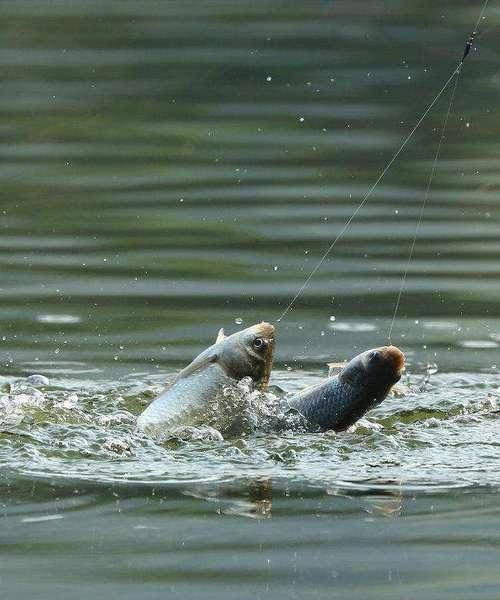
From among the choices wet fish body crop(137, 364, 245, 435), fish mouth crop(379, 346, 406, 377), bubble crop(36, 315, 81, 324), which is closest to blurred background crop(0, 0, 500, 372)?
bubble crop(36, 315, 81, 324)

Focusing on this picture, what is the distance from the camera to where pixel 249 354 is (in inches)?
318

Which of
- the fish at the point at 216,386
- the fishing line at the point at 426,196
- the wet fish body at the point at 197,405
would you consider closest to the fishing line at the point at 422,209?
the fishing line at the point at 426,196

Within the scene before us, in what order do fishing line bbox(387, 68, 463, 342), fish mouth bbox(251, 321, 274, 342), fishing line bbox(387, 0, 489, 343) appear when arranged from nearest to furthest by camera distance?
1. fish mouth bbox(251, 321, 274, 342)
2. fishing line bbox(387, 0, 489, 343)
3. fishing line bbox(387, 68, 463, 342)

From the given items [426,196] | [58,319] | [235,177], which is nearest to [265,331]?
[58,319]

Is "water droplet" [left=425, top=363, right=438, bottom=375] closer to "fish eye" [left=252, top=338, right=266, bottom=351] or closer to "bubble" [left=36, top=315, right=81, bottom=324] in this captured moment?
"fish eye" [left=252, top=338, right=266, bottom=351]

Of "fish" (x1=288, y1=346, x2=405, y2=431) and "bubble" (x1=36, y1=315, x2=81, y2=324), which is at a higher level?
"bubble" (x1=36, y1=315, x2=81, y2=324)

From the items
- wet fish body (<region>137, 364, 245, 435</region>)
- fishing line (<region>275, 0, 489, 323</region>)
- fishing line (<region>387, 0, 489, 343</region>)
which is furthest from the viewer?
fishing line (<region>275, 0, 489, 323</region>)

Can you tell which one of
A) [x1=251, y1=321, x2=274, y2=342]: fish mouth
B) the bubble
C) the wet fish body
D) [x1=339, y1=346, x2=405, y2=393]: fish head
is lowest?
the wet fish body

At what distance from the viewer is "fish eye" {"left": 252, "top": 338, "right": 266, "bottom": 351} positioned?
810 cm

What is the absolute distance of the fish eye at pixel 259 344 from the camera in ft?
26.6

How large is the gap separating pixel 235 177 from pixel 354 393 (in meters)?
5.42

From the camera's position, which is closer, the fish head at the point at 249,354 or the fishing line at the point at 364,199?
the fish head at the point at 249,354

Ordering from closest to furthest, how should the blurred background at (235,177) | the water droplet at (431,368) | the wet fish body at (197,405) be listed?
the wet fish body at (197,405)
the water droplet at (431,368)
the blurred background at (235,177)

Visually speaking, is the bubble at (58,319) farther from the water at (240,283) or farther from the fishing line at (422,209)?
the fishing line at (422,209)
